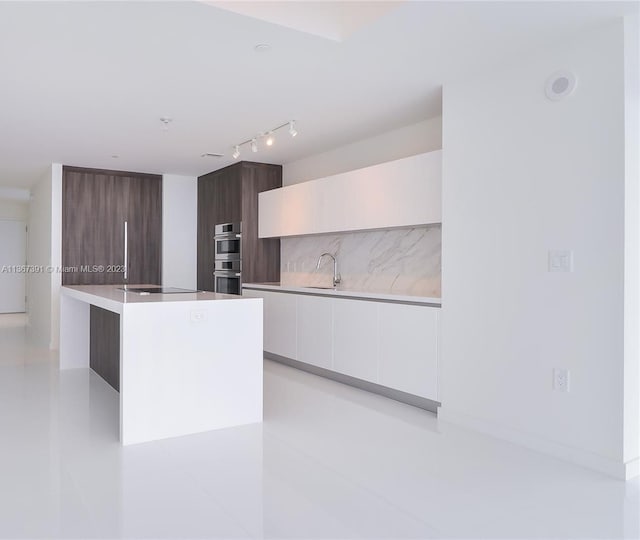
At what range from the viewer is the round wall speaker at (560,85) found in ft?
9.37

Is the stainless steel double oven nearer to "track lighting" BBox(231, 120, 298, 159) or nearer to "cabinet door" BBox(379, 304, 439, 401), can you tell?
"track lighting" BBox(231, 120, 298, 159)

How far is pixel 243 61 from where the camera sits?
10.5ft

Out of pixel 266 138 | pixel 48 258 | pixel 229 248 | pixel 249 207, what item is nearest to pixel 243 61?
pixel 266 138

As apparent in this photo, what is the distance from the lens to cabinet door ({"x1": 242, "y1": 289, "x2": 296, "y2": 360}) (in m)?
5.25

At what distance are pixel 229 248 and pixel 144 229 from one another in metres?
1.58

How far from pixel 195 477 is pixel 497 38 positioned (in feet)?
9.09

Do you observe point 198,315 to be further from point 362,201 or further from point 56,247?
point 56,247

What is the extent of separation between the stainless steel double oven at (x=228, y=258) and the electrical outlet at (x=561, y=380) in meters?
3.99

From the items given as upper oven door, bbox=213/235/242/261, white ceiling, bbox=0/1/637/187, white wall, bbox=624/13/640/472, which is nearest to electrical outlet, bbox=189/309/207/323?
white ceiling, bbox=0/1/637/187

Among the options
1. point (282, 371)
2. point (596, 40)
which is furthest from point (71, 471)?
point (596, 40)

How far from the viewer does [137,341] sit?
10.3 feet

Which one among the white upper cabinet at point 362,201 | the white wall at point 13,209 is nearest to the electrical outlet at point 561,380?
the white upper cabinet at point 362,201

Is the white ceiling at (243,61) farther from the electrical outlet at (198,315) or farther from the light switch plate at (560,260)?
the electrical outlet at (198,315)

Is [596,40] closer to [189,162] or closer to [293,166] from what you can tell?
[293,166]
